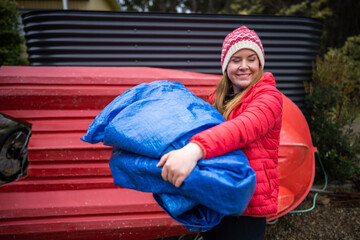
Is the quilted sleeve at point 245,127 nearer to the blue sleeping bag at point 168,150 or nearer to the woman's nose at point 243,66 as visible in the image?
the blue sleeping bag at point 168,150

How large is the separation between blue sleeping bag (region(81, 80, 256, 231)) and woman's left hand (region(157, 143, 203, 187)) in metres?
0.02

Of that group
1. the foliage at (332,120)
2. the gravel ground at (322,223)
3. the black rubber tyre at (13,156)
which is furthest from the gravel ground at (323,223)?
the black rubber tyre at (13,156)

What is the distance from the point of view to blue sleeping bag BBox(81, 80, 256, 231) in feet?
2.50

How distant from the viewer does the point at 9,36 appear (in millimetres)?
5379

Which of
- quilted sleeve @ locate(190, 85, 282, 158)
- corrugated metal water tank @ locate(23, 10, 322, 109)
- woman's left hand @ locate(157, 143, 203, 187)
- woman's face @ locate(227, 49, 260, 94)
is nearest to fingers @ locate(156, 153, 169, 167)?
woman's left hand @ locate(157, 143, 203, 187)

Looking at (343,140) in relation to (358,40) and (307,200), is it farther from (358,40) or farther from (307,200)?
(358,40)

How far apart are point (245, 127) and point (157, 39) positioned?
1.96 m

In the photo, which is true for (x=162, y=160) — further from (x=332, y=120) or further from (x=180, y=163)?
(x=332, y=120)

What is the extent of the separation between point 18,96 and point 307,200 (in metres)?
3.22

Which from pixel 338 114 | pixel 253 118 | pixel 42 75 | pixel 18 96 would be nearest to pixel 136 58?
pixel 42 75

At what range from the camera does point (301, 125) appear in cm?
218

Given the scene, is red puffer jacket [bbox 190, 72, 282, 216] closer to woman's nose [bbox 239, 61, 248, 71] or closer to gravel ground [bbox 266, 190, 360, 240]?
woman's nose [bbox 239, 61, 248, 71]

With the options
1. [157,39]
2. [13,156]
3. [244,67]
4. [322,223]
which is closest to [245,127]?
[244,67]

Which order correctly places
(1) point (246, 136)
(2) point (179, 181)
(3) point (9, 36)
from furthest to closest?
(3) point (9, 36) → (1) point (246, 136) → (2) point (179, 181)
